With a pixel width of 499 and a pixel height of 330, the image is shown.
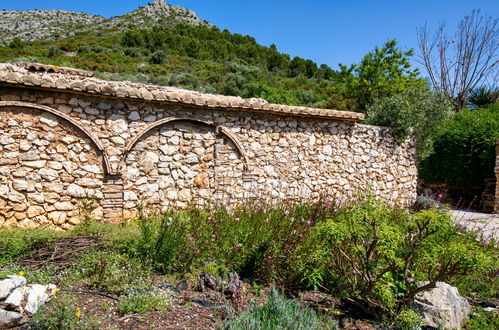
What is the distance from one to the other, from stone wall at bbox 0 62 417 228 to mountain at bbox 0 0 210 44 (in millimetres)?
33358

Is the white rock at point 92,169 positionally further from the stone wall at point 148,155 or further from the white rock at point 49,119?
the white rock at point 49,119

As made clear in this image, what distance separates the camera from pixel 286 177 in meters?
8.30

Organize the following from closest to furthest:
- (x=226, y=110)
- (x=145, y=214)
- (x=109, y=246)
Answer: (x=109, y=246) < (x=145, y=214) < (x=226, y=110)

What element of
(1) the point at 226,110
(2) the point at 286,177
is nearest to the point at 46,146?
(1) the point at 226,110

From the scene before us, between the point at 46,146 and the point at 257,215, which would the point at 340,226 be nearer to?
the point at 257,215

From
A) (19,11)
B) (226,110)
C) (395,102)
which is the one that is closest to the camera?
(226,110)

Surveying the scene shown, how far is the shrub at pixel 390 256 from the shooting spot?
3.18 metres

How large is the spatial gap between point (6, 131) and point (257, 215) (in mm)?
4378

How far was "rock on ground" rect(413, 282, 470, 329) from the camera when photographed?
3.50 metres

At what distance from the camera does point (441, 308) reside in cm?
353

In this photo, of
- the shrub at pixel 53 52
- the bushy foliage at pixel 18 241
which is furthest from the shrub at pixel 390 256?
the shrub at pixel 53 52

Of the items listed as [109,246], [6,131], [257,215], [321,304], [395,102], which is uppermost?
[395,102]

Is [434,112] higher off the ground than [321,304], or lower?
higher

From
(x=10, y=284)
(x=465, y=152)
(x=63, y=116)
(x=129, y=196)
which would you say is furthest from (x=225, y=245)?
(x=465, y=152)
